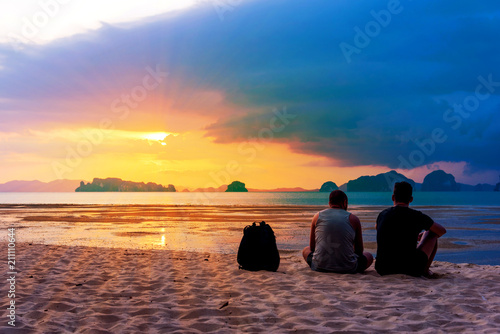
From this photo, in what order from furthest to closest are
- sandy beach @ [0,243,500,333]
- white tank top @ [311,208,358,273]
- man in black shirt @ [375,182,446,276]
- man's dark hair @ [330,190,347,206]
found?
man's dark hair @ [330,190,347,206] → white tank top @ [311,208,358,273] → man in black shirt @ [375,182,446,276] → sandy beach @ [0,243,500,333]

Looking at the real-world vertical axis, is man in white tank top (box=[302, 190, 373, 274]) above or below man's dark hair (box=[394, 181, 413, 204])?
below

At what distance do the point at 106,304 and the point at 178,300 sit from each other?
904 mm

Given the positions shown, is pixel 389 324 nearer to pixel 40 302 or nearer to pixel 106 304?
pixel 106 304

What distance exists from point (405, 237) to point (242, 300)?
10.1ft

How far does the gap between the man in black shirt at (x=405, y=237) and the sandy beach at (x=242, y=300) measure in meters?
0.25

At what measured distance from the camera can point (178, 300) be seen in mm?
5445

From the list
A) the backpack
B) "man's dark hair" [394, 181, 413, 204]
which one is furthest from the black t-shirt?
the backpack

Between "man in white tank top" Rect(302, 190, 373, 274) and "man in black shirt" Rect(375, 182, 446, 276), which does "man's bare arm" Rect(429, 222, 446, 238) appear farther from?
"man in white tank top" Rect(302, 190, 373, 274)

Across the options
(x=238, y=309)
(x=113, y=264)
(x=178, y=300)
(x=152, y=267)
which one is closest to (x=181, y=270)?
(x=152, y=267)

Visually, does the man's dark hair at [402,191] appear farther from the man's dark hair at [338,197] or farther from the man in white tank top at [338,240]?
the man's dark hair at [338,197]

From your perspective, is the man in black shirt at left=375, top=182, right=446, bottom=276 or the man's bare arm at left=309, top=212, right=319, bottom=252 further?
the man's bare arm at left=309, top=212, right=319, bottom=252

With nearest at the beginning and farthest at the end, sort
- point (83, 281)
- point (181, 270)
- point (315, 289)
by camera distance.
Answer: point (315, 289)
point (83, 281)
point (181, 270)

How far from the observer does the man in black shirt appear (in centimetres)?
675

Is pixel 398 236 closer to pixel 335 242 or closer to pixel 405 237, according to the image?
pixel 405 237
